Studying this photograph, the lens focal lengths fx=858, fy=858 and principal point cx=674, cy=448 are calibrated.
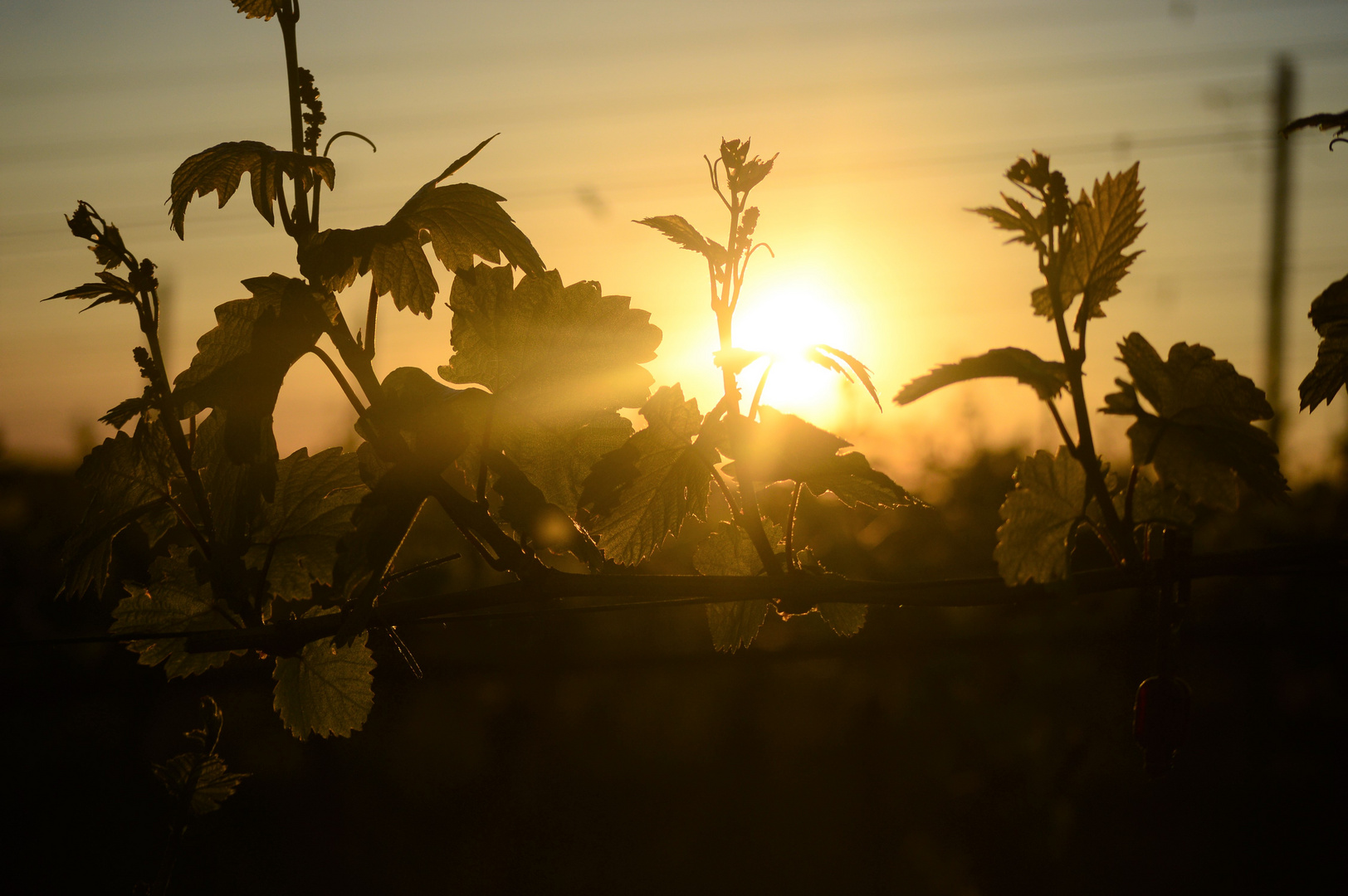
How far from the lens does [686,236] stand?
0.94 m

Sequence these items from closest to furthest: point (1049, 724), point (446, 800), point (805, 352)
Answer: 1. point (805, 352)
2. point (1049, 724)
3. point (446, 800)

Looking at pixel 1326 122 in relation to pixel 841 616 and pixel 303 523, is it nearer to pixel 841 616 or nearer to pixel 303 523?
pixel 841 616

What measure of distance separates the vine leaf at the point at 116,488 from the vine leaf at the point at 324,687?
27 cm

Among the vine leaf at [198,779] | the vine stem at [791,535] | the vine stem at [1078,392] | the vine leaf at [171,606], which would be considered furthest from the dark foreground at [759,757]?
the vine stem at [1078,392]

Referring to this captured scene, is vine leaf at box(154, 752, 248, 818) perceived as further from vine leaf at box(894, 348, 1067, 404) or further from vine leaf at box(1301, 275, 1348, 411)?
vine leaf at box(1301, 275, 1348, 411)

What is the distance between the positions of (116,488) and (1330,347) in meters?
1.58

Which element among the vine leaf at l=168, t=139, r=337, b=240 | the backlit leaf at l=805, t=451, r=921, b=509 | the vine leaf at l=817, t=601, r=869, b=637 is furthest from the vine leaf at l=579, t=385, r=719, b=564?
the vine leaf at l=168, t=139, r=337, b=240

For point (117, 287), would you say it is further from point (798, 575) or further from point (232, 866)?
point (232, 866)

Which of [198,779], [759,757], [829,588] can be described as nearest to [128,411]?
[198,779]

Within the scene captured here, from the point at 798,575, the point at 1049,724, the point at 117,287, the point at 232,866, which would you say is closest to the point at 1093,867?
the point at 1049,724

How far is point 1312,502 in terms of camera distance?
28.5 ft

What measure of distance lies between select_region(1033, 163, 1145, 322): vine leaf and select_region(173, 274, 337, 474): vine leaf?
2.58 feet

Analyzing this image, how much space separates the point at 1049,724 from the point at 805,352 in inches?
278

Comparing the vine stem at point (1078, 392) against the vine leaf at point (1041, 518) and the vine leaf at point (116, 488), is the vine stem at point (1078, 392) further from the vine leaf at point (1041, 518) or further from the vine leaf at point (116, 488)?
the vine leaf at point (116, 488)
